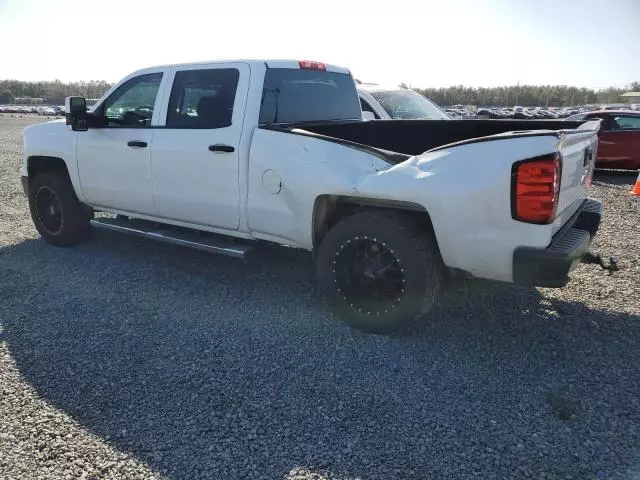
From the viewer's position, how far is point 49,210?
19.9ft

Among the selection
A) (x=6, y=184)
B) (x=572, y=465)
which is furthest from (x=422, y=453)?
(x=6, y=184)

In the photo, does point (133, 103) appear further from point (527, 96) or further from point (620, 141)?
point (527, 96)

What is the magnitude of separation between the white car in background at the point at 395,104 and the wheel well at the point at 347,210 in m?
4.36

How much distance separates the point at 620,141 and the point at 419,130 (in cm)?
900

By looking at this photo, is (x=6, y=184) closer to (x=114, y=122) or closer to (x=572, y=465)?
(x=114, y=122)

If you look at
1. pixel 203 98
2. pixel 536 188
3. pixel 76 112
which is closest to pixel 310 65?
pixel 203 98

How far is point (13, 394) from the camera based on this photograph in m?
3.13

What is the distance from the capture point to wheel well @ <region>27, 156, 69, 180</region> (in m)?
5.94

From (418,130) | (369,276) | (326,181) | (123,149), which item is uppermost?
(418,130)

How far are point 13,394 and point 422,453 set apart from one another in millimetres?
2404

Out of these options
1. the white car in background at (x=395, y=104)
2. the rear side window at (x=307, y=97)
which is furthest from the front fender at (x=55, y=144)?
the white car in background at (x=395, y=104)

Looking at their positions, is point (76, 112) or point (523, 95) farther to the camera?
point (523, 95)

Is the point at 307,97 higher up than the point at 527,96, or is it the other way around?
the point at 527,96

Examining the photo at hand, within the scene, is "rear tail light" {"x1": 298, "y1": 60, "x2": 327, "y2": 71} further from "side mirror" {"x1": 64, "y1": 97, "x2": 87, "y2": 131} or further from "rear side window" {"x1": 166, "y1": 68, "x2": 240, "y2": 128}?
"side mirror" {"x1": 64, "y1": 97, "x2": 87, "y2": 131}
